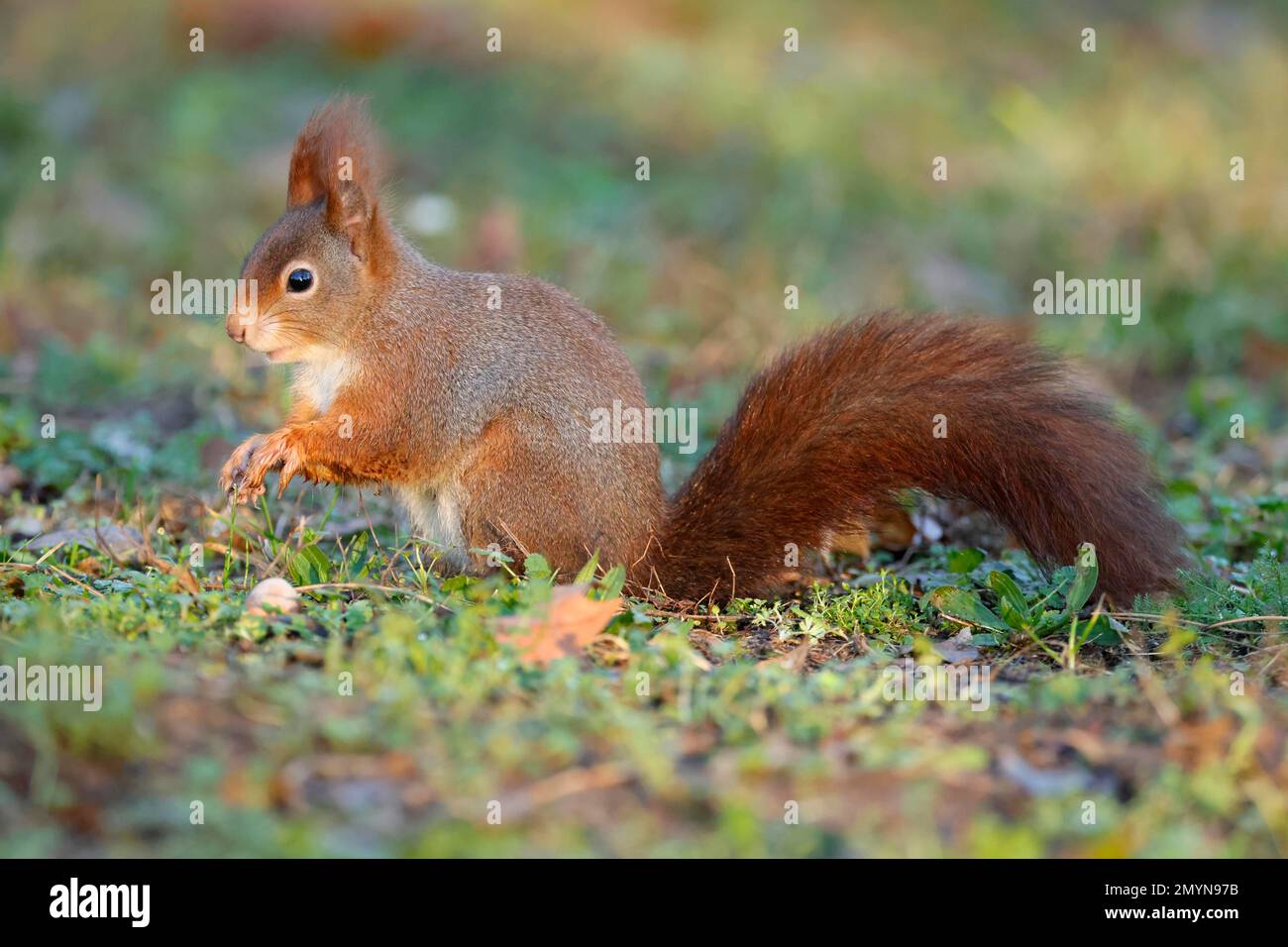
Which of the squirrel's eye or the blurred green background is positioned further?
the blurred green background

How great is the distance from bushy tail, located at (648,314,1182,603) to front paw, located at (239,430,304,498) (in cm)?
113

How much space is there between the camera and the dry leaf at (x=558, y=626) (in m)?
3.47

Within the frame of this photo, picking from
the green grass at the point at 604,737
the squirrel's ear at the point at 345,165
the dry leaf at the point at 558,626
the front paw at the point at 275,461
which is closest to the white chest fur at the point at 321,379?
the front paw at the point at 275,461

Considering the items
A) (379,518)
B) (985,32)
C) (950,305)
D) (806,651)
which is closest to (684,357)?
(950,305)

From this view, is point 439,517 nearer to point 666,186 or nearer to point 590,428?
point 590,428

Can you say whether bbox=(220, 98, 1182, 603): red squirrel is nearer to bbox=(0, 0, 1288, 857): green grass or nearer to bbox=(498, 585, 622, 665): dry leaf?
bbox=(0, 0, 1288, 857): green grass

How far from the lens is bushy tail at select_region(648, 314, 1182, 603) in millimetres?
3992

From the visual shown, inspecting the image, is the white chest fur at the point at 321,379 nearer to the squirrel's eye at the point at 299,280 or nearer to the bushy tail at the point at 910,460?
the squirrel's eye at the point at 299,280

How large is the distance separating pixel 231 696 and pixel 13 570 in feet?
4.64

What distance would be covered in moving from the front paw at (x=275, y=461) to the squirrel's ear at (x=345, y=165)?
665mm

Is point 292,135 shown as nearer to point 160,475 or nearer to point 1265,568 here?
point 160,475

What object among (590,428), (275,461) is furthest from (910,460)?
(275,461)

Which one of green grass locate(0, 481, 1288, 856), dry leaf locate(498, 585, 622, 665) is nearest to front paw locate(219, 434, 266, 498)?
green grass locate(0, 481, 1288, 856)

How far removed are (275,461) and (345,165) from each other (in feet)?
3.17
